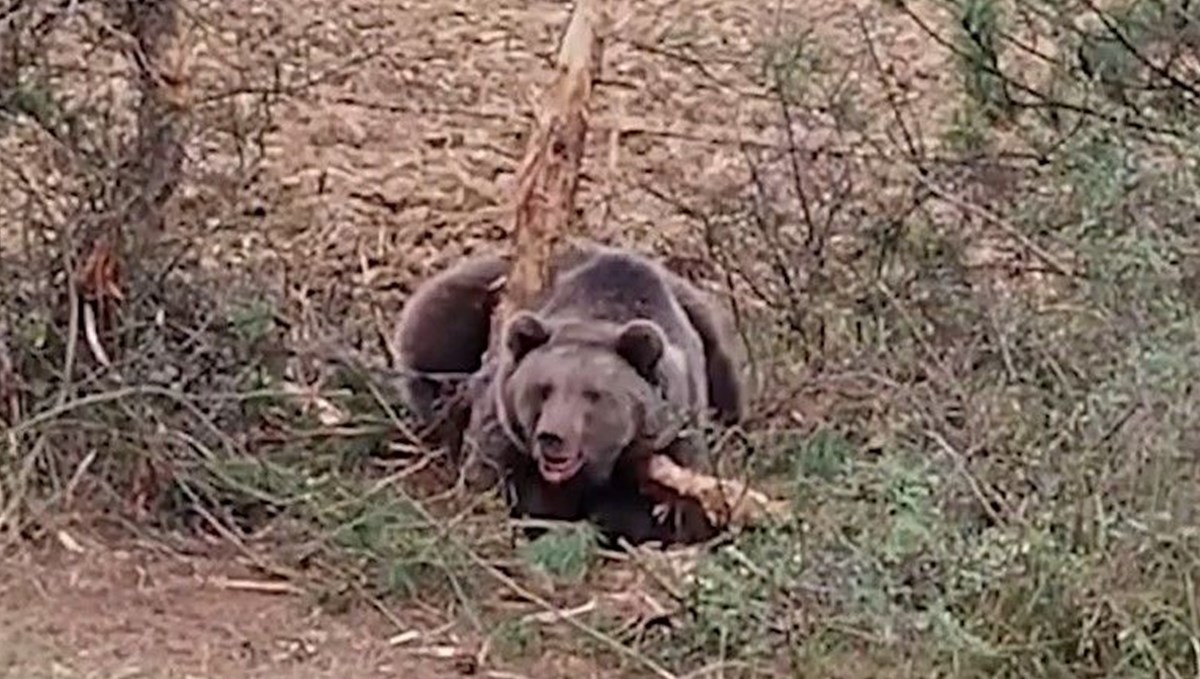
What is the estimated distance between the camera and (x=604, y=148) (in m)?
12.2

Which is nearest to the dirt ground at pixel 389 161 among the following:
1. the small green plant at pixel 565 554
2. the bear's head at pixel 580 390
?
the small green plant at pixel 565 554

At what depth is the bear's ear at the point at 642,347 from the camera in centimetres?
839

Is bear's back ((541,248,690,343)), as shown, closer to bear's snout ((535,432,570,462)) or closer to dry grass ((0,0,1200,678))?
dry grass ((0,0,1200,678))

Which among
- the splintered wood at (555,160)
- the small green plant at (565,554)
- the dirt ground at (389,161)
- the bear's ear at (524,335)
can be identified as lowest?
the dirt ground at (389,161)

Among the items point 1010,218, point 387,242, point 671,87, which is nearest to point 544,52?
point 671,87

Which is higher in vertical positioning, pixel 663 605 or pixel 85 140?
pixel 85 140

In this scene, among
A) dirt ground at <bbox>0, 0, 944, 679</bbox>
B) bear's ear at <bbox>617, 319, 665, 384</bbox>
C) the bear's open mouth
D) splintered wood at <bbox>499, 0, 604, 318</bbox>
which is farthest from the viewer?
splintered wood at <bbox>499, 0, 604, 318</bbox>

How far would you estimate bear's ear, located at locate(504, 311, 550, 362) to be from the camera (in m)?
8.48

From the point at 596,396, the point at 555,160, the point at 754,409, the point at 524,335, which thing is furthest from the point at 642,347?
the point at 555,160

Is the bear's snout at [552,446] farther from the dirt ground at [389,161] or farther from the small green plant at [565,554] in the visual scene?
the dirt ground at [389,161]

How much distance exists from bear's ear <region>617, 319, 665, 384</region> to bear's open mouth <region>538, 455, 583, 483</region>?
0.40 meters

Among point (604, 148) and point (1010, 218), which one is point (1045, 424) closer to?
point (1010, 218)

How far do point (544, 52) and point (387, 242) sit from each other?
248 cm

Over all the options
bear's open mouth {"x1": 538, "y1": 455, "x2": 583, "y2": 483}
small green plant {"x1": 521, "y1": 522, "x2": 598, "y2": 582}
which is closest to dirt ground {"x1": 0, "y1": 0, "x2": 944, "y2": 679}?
small green plant {"x1": 521, "y1": 522, "x2": 598, "y2": 582}
